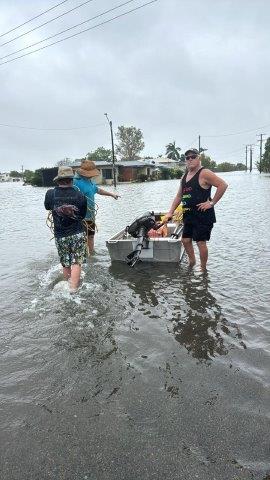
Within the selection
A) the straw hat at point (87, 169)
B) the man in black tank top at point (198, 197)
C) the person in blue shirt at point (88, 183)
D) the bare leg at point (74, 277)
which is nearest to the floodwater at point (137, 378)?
the bare leg at point (74, 277)

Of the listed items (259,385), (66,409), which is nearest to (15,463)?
(66,409)

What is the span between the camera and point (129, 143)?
339 feet

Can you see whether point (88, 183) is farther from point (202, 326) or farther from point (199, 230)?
point (202, 326)

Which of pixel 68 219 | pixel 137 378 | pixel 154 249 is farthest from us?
pixel 154 249

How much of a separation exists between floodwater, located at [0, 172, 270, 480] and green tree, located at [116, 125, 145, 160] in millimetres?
99395

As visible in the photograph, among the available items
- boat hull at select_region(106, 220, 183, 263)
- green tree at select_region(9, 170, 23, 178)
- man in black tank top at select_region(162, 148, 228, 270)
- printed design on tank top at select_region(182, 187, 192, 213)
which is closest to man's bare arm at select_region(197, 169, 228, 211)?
man in black tank top at select_region(162, 148, 228, 270)

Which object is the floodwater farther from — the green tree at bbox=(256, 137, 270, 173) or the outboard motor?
the green tree at bbox=(256, 137, 270, 173)

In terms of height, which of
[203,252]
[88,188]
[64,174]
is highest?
[64,174]

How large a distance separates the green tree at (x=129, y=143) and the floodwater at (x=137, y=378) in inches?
3913

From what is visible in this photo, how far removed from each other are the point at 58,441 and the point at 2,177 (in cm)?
17354

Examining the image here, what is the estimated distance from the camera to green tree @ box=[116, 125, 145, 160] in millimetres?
102062

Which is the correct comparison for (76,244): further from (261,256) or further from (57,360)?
(261,256)

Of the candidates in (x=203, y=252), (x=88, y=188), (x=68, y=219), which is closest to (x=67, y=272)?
(x=68, y=219)

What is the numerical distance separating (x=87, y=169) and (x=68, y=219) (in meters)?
2.23
